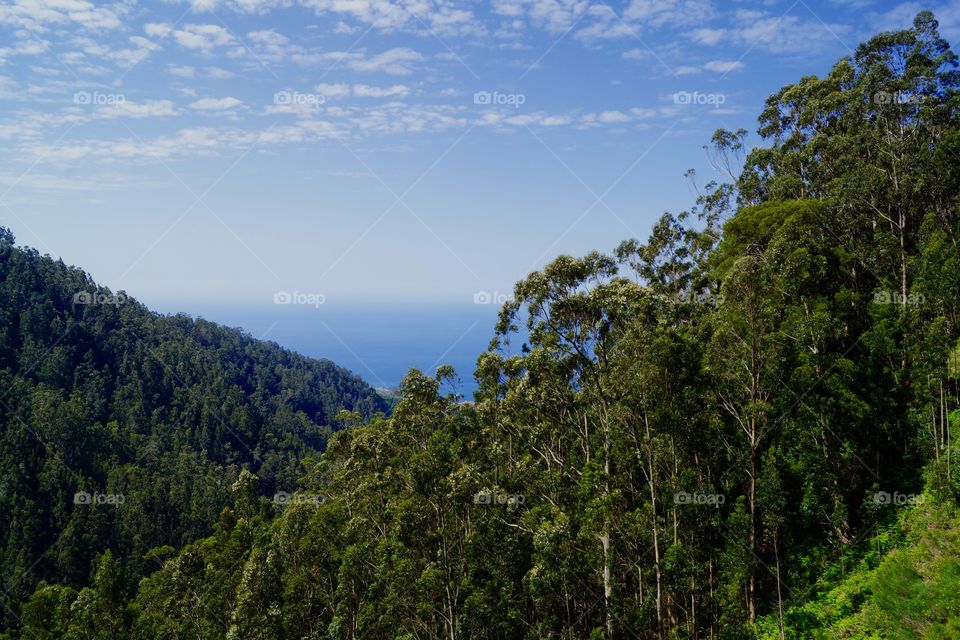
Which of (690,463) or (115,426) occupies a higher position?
(690,463)

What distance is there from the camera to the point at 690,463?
1878 centimetres

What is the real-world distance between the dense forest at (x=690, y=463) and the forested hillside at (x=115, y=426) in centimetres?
1087

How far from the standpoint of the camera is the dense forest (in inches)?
651

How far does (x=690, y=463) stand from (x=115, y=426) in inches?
4705

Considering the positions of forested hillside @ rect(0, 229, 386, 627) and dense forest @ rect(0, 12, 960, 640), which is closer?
dense forest @ rect(0, 12, 960, 640)

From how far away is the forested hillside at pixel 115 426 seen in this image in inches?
3073

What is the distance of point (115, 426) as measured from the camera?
355 ft

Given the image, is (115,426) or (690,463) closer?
(690,463)

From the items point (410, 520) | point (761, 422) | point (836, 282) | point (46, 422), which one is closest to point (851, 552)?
point (761, 422)

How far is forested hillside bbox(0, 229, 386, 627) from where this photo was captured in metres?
78.1

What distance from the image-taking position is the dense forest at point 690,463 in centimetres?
1653

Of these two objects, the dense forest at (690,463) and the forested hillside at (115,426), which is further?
the forested hillside at (115,426)

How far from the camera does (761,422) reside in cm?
1641

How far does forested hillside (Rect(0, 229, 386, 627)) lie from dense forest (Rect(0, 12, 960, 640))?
1087 cm
